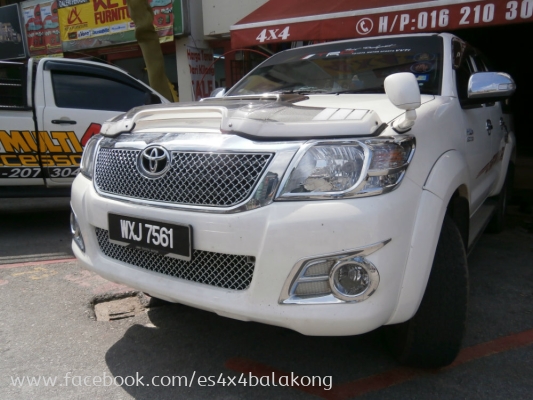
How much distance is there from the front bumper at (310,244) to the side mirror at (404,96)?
0.24 metres

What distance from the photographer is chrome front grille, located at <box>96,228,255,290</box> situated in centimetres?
187

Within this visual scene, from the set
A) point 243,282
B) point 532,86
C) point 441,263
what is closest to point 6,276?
point 243,282

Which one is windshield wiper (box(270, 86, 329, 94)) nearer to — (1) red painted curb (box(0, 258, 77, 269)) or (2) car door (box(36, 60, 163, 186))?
(2) car door (box(36, 60, 163, 186))

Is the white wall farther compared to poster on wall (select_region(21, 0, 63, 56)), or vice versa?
poster on wall (select_region(21, 0, 63, 56))

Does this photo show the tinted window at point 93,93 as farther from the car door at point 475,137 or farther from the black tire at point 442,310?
the black tire at point 442,310

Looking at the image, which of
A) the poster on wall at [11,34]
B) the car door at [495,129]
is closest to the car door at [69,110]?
the car door at [495,129]

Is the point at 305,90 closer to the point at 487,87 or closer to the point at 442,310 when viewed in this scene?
the point at 487,87

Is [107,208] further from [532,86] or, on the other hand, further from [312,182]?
[532,86]

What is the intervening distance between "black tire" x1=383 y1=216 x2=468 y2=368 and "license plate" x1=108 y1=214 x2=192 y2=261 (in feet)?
3.36

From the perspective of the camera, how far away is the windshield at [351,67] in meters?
2.96

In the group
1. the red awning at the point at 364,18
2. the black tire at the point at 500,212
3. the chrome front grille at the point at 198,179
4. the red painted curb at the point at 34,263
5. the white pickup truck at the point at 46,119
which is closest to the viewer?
the chrome front grille at the point at 198,179

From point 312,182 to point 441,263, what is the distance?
2.37 ft

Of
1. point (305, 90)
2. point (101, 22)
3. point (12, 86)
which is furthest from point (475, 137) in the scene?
point (101, 22)

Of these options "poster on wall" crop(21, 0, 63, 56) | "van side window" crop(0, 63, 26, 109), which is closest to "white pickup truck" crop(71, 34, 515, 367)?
"van side window" crop(0, 63, 26, 109)
